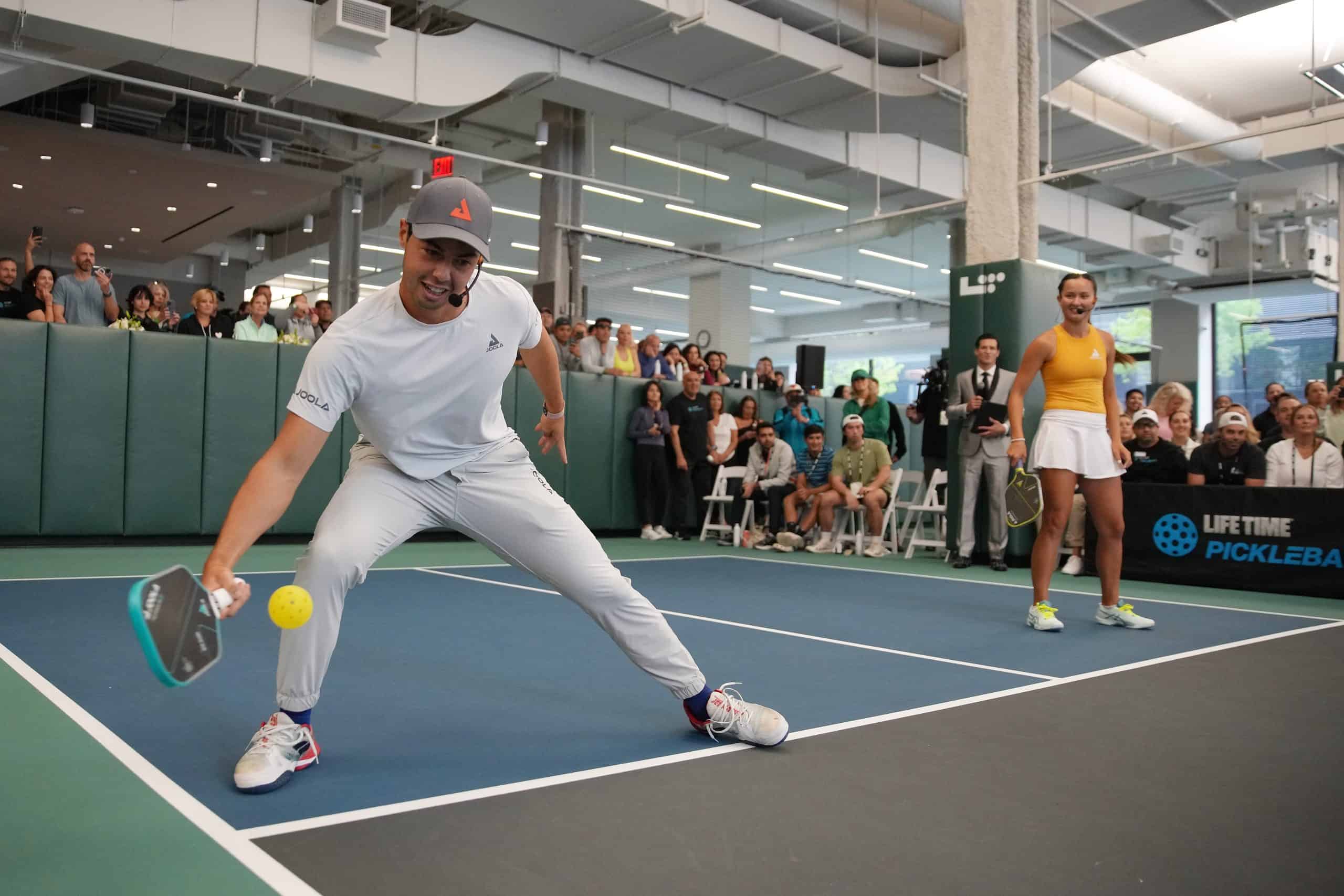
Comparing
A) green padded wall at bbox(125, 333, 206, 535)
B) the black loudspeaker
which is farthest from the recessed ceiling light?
green padded wall at bbox(125, 333, 206, 535)

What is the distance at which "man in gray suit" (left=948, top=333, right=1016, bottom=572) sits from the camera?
9.01 meters

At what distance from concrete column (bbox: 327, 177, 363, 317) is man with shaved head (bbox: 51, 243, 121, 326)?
9905 millimetres

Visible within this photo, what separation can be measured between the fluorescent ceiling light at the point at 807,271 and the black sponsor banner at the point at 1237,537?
1290cm

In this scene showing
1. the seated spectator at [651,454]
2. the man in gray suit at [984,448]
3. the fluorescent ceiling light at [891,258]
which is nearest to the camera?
the man in gray suit at [984,448]

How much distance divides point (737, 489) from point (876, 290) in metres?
10.9

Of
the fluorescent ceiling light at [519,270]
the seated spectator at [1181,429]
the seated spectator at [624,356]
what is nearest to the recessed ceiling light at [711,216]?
the fluorescent ceiling light at [519,270]

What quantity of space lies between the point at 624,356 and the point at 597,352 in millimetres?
405

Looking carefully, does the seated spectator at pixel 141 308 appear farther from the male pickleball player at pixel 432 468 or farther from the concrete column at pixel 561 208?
the male pickleball player at pixel 432 468

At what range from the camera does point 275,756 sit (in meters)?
2.61

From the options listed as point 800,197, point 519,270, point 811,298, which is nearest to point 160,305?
point 800,197

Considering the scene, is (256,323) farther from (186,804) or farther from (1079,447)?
→ (186,804)

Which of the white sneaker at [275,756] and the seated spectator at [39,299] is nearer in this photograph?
the white sneaker at [275,756]

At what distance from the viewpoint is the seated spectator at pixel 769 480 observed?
11.2m

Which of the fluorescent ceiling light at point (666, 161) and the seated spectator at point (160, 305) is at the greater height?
the fluorescent ceiling light at point (666, 161)
